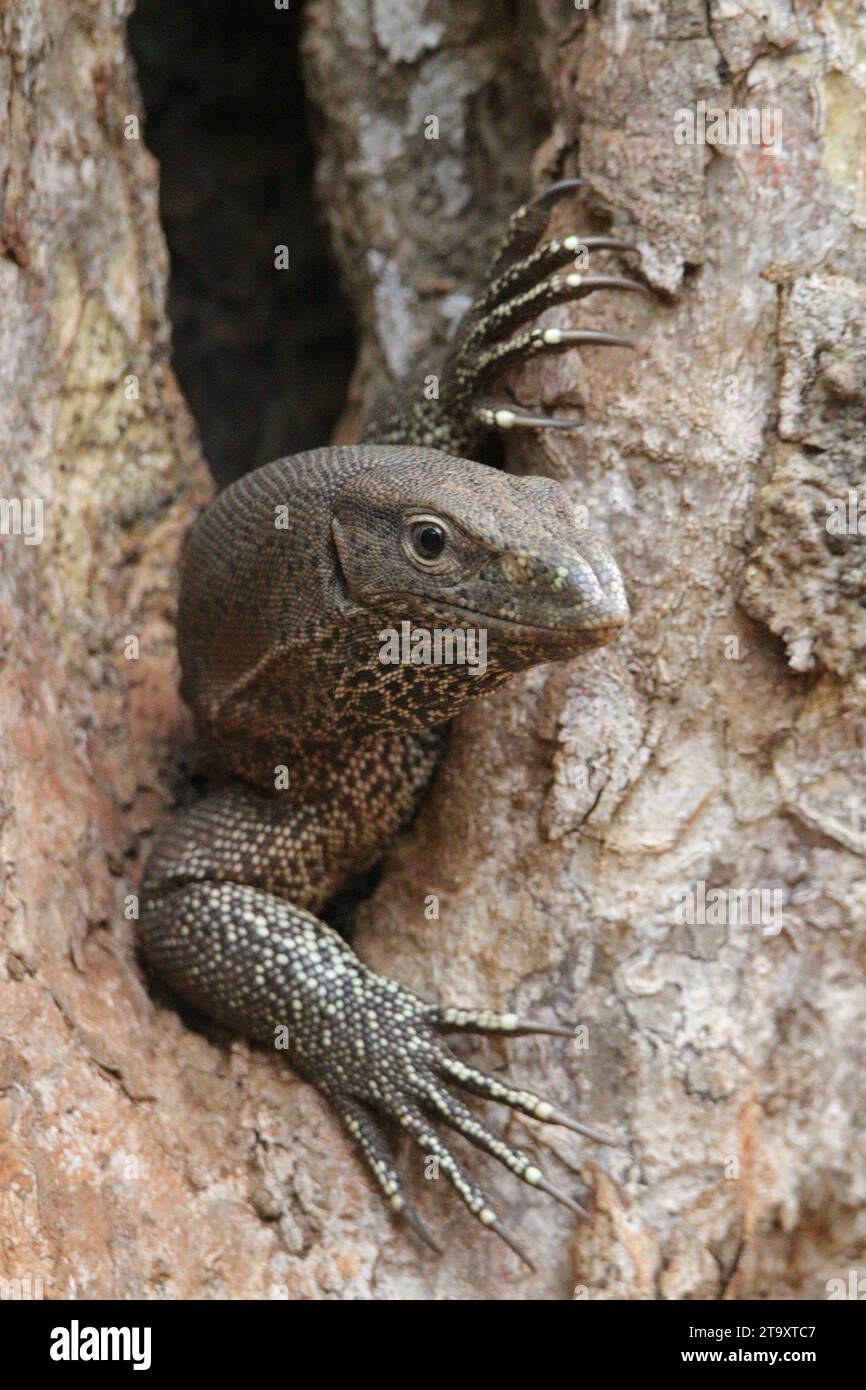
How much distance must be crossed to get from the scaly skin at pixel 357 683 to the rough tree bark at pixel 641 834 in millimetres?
167

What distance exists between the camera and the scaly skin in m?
3.66

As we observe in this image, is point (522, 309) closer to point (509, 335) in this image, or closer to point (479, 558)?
point (509, 335)

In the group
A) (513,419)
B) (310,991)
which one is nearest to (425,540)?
(513,419)

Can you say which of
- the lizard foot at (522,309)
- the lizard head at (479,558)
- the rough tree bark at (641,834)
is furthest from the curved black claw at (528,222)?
the lizard head at (479,558)

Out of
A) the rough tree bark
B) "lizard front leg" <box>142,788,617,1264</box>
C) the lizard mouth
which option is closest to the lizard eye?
the lizard mouth

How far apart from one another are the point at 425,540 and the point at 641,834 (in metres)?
1.17

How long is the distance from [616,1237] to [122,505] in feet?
10.5

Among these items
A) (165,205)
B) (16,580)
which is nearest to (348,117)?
(165,205)

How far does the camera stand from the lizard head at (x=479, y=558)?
139 inches

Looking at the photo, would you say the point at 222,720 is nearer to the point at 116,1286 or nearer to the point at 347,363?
the point at 116,1286

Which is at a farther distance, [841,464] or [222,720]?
[222,720]

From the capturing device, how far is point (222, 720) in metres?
4.55

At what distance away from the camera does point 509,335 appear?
4402 millimetres

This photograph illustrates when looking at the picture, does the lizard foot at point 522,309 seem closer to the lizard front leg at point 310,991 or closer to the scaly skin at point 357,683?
the scaly skin at point 357,683
